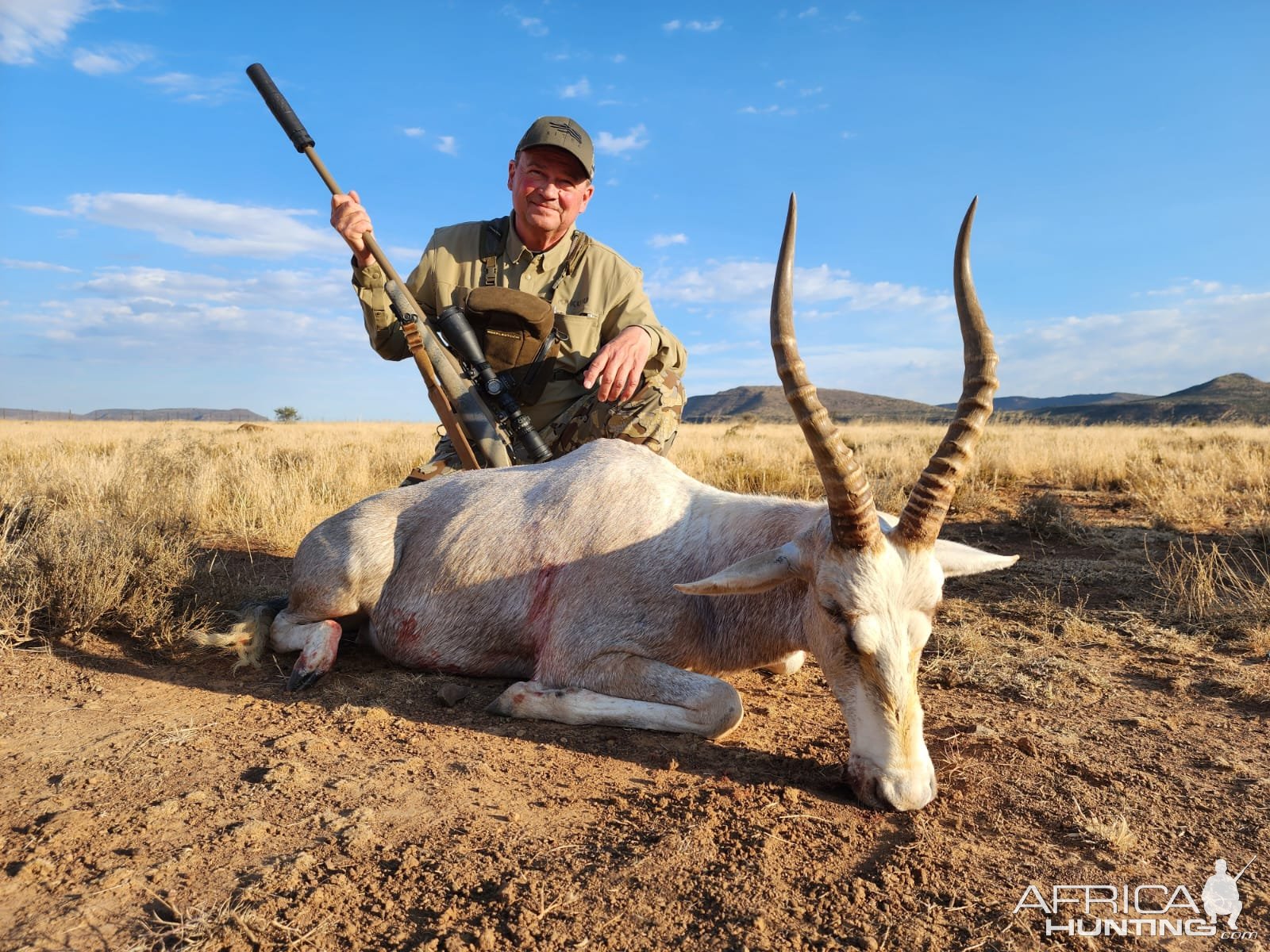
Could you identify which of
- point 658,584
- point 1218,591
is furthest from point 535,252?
point 1218,591

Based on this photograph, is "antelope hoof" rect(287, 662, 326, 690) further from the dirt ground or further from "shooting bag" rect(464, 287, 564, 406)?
"shooting bag" rect(464, 287, 564, 406)

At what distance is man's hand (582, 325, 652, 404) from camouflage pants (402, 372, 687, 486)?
0.77 ft

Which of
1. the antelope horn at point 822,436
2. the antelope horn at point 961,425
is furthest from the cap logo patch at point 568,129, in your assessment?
the antelope horn at point 961,425

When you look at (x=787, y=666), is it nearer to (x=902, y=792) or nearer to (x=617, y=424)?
(x=902, y=792)

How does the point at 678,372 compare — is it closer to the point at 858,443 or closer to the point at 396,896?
the point at 396,896

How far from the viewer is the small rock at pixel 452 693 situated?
145 inches

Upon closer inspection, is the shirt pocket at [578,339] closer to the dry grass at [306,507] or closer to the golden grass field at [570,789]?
the golden grass field at [570,789]

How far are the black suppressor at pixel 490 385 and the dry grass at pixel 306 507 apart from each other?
2.18 meters

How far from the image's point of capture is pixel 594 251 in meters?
6.36

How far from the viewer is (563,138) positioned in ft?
19.0

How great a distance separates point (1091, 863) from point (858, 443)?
1588 centimetres

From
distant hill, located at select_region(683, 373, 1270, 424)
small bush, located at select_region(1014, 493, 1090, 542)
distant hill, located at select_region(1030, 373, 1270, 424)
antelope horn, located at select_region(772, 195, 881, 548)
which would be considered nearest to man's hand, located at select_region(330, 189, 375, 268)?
antelope horn, located at select_region(772, 195, 881, 548)

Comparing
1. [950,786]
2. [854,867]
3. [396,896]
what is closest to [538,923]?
[396,896]

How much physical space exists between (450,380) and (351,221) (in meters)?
1.33
